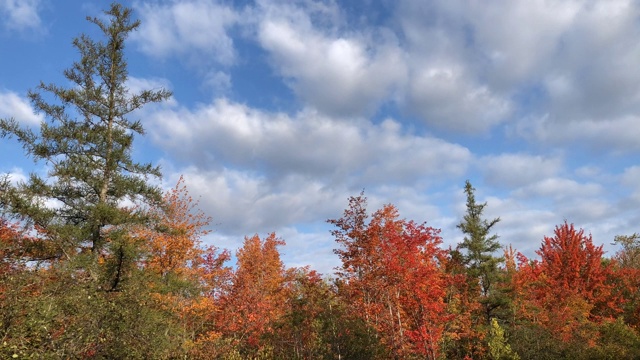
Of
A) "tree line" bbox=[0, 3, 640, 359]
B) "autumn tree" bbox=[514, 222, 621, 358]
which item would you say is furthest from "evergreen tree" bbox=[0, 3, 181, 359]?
"autumn tree" bbox=[514, 222, 621, 358]

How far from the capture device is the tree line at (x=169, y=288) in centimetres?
1090

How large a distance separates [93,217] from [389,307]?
13293mm

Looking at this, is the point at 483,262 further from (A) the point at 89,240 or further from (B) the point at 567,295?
(A) the point at 89,240

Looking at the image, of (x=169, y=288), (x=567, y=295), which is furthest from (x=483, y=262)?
(x=169, y=288)

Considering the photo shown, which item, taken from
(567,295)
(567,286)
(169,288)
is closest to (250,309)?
(169,288)

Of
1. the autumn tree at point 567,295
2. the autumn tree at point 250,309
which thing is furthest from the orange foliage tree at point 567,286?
the autumn tree at point 250,309

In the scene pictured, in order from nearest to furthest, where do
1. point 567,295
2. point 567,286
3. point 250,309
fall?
point 250,309, point 567,295, point 567,286

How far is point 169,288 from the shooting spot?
19.0m

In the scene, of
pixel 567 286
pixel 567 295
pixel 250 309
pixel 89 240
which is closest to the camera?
pixel 89 240

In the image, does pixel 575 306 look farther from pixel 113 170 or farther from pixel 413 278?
pixel 113 170

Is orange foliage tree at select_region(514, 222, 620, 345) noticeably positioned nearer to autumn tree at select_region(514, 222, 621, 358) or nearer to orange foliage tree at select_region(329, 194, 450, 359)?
autumn tree at select_region(514, 222, 621, 358)

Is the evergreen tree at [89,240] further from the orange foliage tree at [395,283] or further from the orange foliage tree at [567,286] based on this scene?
the orange foliage tree at [567,286]

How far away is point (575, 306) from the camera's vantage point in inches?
1184

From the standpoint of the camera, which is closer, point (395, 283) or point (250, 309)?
point (395, 283)
